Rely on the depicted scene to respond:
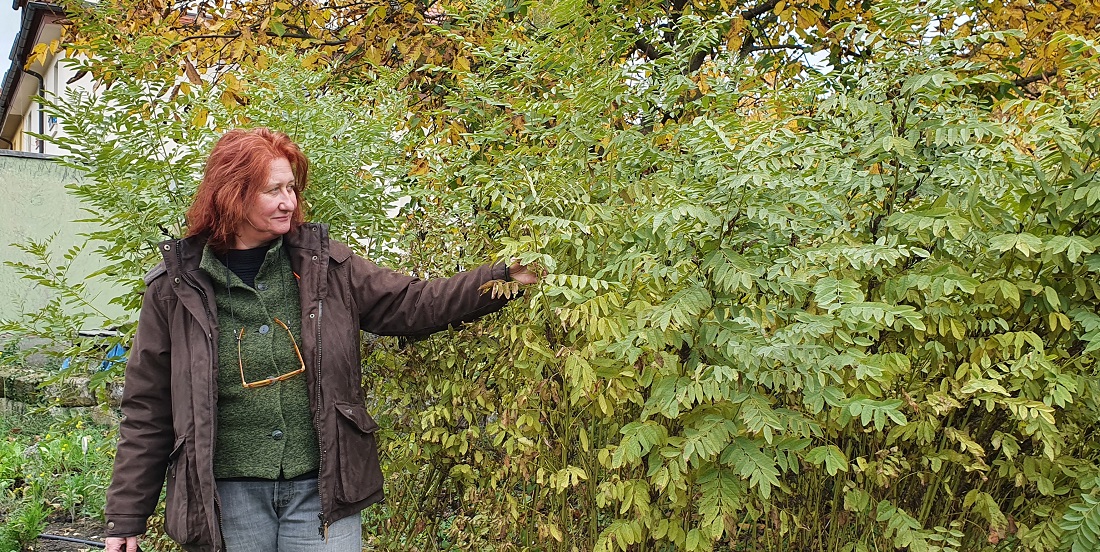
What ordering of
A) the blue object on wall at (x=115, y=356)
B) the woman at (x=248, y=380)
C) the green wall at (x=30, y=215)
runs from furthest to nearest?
the green wall at (x=30, y=215) < the blue object on wall at (x=115, y=356) < the woman at (x=248, y=380)

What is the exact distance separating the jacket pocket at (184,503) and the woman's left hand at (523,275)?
38.4 inches

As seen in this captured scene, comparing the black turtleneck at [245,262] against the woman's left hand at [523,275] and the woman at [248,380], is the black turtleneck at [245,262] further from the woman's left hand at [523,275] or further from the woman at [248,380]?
the woman's left hand at [523,275]

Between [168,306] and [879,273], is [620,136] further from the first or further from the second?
[168,306]

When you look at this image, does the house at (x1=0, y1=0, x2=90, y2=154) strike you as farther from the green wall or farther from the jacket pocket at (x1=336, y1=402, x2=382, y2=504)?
the jacket pocket at (x1=336, y1=402, x2=382, y2=504)

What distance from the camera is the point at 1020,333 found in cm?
185

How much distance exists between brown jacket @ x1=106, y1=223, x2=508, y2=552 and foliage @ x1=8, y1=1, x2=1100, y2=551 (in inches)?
8.4

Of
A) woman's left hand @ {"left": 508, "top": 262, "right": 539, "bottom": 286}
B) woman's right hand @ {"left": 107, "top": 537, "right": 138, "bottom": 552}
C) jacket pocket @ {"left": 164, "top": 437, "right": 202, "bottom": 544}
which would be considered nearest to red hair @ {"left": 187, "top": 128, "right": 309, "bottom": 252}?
jacket pocket @ {"left": 164, "top": 437, "right": 202, "bottom": 544}

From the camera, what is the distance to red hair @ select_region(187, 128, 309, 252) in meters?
2.39

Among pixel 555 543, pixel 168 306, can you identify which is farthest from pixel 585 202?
pixel 168 306

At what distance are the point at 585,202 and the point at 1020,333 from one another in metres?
0.99

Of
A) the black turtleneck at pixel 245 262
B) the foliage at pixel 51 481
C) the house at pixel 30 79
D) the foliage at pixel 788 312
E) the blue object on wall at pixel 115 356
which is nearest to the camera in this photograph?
the foliage at pixel 788 312

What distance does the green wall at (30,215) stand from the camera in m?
10.0

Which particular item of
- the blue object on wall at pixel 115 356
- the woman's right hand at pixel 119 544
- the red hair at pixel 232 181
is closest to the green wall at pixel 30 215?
the blue object on wall at pixel 115 356

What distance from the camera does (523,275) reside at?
226 cm
